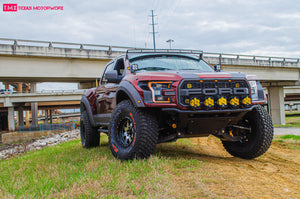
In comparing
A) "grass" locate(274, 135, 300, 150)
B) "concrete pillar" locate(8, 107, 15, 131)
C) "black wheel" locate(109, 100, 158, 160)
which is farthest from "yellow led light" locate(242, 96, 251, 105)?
"concrete pillar" locate(8, 107, 15, 131)

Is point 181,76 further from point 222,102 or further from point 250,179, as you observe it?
point 250,179

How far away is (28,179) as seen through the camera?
4.15 metres

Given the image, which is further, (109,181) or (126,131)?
(126,131)

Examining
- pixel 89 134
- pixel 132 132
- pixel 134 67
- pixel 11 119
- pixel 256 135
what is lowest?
pixel 11 119

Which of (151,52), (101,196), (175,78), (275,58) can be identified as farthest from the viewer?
(275,58)

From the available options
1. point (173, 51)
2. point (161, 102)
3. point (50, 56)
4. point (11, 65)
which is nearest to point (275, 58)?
point (50, 56)

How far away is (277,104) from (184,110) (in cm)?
3628

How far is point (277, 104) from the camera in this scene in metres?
37.0

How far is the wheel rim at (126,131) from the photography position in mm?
4844

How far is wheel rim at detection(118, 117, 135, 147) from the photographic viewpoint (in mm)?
4844

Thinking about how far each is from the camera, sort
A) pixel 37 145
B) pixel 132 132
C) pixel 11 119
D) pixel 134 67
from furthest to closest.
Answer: pixel 11 119 → pixel 37 145 → pixel 134 67 → pixel 132 132

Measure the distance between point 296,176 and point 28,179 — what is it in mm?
3859

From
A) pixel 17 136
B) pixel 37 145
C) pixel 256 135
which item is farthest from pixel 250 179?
pixel 17 136

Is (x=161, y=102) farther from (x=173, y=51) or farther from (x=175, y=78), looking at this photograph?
(x=173, y=51)
